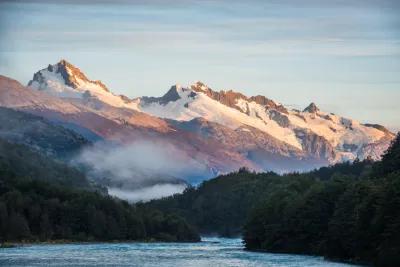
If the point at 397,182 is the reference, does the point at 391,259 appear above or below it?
below

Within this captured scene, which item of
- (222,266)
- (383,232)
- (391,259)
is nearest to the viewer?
(391,259)

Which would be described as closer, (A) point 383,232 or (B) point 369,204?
(A) point 383,232

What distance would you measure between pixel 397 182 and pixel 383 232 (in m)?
9.78

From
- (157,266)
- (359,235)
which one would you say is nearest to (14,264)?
(157,266)

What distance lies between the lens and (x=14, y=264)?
19338 centimetres

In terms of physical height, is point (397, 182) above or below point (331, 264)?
above

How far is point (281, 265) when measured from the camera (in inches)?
7805

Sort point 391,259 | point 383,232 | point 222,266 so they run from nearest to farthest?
point 391,259 → point 383,232 → point 222,266

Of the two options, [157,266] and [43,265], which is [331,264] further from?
[43,265]

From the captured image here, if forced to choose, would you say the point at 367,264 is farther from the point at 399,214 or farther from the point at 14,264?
the point at 14,264

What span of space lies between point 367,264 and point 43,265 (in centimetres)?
5283

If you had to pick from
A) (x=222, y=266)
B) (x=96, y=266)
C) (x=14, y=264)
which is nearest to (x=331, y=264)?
(x=222, y=266)

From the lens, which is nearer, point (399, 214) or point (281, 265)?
point (399, 214)

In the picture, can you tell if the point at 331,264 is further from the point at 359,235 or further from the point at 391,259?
the point at 391,259
